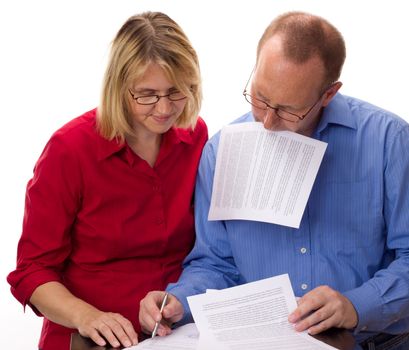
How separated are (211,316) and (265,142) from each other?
491 mm

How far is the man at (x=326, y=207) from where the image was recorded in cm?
182

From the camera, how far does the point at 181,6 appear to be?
3332 millimetres

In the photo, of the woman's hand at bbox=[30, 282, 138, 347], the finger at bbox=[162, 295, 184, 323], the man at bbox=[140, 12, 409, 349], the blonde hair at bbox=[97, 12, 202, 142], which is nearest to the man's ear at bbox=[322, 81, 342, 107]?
the man at bbox=[140, 12, 409, 349]

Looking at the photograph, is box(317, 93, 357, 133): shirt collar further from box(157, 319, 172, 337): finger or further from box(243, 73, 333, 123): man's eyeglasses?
box(157, 319, 172, 337): finger

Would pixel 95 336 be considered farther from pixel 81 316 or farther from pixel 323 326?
pixel 323 326

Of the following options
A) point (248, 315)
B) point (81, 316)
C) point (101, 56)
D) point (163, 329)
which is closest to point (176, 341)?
point (163, 329)

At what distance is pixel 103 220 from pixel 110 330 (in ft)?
1.40

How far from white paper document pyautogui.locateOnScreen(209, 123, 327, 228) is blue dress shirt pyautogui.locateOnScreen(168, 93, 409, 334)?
0.30ft

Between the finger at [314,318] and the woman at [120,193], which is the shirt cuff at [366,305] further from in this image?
the woman at [120,193]

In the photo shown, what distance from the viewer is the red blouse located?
194cm

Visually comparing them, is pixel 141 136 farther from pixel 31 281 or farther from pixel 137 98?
pixel 31 281

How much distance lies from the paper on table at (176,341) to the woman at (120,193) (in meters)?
0.24

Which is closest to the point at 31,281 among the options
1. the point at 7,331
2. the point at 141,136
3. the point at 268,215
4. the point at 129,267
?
the point at 129,267

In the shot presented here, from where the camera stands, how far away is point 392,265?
1887mm
